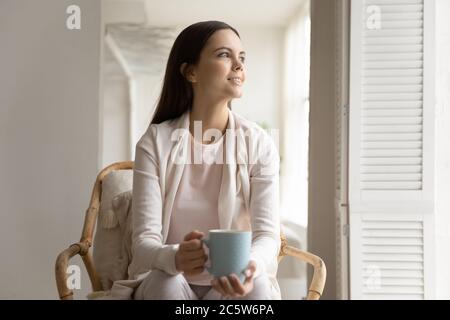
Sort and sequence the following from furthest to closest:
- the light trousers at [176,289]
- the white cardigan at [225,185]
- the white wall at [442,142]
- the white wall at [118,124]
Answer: the white wall at [118,124] < the white wall at [442,142] < the white cardigan at [225,185] < the light trousers at [176,289]

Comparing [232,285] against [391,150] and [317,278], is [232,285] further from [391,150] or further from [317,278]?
[391,150]

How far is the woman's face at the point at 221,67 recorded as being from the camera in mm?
1450

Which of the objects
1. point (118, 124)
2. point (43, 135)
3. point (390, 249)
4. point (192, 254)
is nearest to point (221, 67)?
point (192, 254)

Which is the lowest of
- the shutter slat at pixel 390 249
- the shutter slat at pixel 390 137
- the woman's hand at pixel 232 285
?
the shutter slat at pixel 390 249

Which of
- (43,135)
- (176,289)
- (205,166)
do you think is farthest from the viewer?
(43,135)

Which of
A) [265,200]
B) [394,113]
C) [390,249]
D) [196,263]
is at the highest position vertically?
[394,113]

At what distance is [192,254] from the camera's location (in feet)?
3.83

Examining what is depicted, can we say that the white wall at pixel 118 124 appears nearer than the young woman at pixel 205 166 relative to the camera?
No

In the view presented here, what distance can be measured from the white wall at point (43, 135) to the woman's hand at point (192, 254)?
4.36 feet

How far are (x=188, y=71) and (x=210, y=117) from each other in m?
0.13

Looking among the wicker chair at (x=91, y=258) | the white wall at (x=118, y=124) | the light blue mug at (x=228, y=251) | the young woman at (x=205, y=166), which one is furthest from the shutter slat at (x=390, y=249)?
the white wall at (x=118, y=124)

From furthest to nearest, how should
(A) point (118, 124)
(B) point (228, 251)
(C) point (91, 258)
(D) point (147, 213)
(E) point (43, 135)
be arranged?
(A) point (118, 124)
(E) point (43, 135)
(C) point (91, 258)
(D) point (147, 213)
(B) point (228, 251)

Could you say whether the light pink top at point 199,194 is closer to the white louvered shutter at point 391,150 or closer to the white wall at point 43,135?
the white louvered shutter at point 391,150
